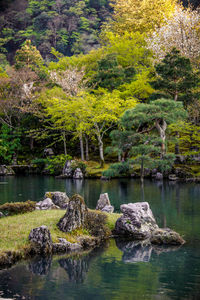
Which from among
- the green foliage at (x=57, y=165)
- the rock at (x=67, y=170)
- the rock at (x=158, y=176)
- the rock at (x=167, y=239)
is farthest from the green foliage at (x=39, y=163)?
the rock at (x=167, y=239)

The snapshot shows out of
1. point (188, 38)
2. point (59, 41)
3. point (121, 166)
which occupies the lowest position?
point (121, 166)

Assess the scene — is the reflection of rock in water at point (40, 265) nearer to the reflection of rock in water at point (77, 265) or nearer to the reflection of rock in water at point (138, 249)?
the reflection of rock in water at point (77, 265)

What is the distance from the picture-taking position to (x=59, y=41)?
255ft

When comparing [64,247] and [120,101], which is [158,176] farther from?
[64,247]

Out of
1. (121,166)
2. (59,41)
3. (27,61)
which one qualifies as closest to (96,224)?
(121,166)

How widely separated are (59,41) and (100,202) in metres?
64.9

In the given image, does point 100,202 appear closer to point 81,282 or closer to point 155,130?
point 81,282

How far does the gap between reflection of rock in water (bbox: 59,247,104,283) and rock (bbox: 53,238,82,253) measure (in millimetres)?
580

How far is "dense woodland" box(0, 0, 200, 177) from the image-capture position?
29.1 metres

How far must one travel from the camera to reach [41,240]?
39.3ft

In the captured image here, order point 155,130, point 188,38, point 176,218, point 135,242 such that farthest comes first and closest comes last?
point 188,38 → point 155,130 → point 176,218 → point 135,242

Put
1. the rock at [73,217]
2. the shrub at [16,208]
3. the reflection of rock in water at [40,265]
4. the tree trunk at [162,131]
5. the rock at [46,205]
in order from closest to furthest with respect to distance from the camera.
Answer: the reflection of rock in water at [40,265] → the rock at [73,217] → the shrub at [16,208] → the rock at [46,205] → the tree trunk at [162,131]

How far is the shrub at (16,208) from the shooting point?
51.9 feet

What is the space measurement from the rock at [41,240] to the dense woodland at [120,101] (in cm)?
1647
